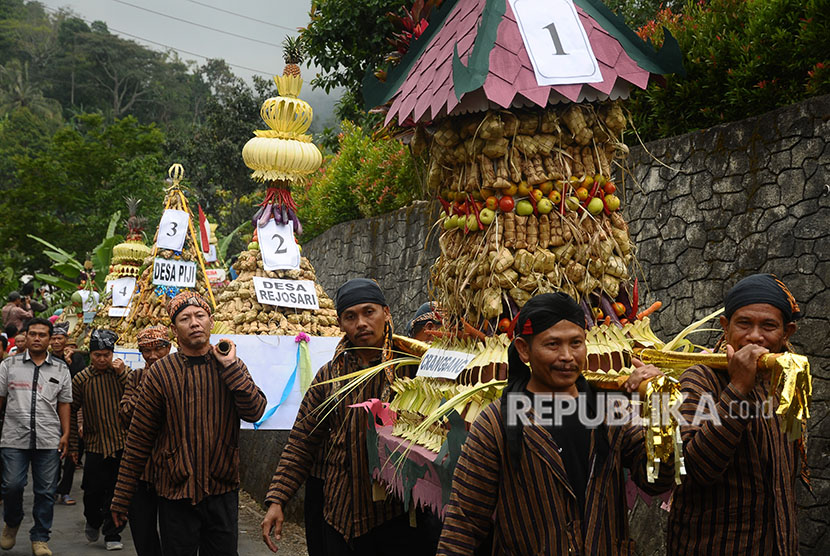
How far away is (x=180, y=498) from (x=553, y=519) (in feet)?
9.53

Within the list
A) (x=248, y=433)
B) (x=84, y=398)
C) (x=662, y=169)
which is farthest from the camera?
(x=248, y=433)

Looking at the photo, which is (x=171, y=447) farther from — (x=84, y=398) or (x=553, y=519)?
(x=84, y=398)

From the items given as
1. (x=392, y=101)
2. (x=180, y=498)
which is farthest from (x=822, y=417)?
(x=180, y=498)

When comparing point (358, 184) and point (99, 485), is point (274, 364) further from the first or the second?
point (358, 184)

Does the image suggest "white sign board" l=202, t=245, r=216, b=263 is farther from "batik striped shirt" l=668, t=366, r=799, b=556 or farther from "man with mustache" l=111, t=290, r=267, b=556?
"batik striped shirt" l=668, t=366, r=799, b=556

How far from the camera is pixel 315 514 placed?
4.71 meters

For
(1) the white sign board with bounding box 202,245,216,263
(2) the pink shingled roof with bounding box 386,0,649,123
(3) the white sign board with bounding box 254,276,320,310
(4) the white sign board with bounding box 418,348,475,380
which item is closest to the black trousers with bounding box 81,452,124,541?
(3) the white sign board with bounding box 254,276,320,310

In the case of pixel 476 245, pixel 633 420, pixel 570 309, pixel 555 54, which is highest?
pixel 555 54

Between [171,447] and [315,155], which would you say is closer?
[171,447]

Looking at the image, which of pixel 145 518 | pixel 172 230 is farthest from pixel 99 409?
pixel 145 518

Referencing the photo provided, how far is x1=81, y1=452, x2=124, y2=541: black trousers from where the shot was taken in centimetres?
850

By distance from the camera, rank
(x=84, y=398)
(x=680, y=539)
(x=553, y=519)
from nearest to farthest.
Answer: (x=553, y=519) < (x=680, y=539) < (x=84, y=398)

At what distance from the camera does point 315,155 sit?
8844mm

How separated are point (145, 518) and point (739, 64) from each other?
510 centimetres
